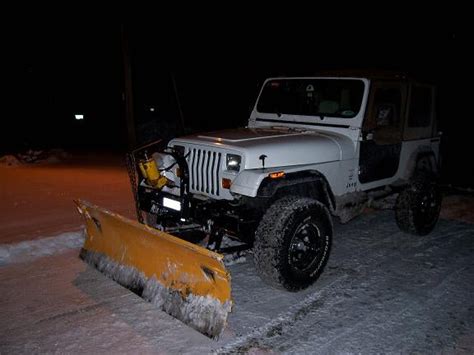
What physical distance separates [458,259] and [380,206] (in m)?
1.17

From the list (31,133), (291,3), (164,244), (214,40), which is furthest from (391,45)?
(164,244)

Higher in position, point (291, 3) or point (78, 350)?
point (291, 3)

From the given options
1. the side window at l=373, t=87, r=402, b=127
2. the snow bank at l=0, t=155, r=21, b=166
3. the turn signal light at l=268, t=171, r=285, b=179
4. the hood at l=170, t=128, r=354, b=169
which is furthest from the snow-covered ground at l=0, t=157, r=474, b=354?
the snow bank at l=0, t=155, r=21, b=166

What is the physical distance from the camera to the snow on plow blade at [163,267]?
3.63 metres

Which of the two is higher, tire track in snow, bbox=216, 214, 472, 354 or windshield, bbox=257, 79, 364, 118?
windshield, bbox=257, 79, 364, 118

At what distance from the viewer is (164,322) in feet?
13.3

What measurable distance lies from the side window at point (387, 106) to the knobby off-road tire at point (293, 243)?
1.81 metres

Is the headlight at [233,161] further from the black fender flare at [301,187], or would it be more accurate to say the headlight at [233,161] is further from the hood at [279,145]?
the black fender flare at [301,187]

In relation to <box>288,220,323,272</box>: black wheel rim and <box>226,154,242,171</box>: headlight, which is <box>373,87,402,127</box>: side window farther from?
<box>226,154,242,171</box>: headlight

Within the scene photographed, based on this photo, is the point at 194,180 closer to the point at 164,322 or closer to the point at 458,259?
the point at 164,322

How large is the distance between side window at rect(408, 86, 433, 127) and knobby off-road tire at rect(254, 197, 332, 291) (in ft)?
8.51

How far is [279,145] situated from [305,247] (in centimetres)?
113

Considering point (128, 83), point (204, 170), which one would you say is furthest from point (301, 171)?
point (128, 83)

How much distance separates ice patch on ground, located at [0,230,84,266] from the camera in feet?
18.1
